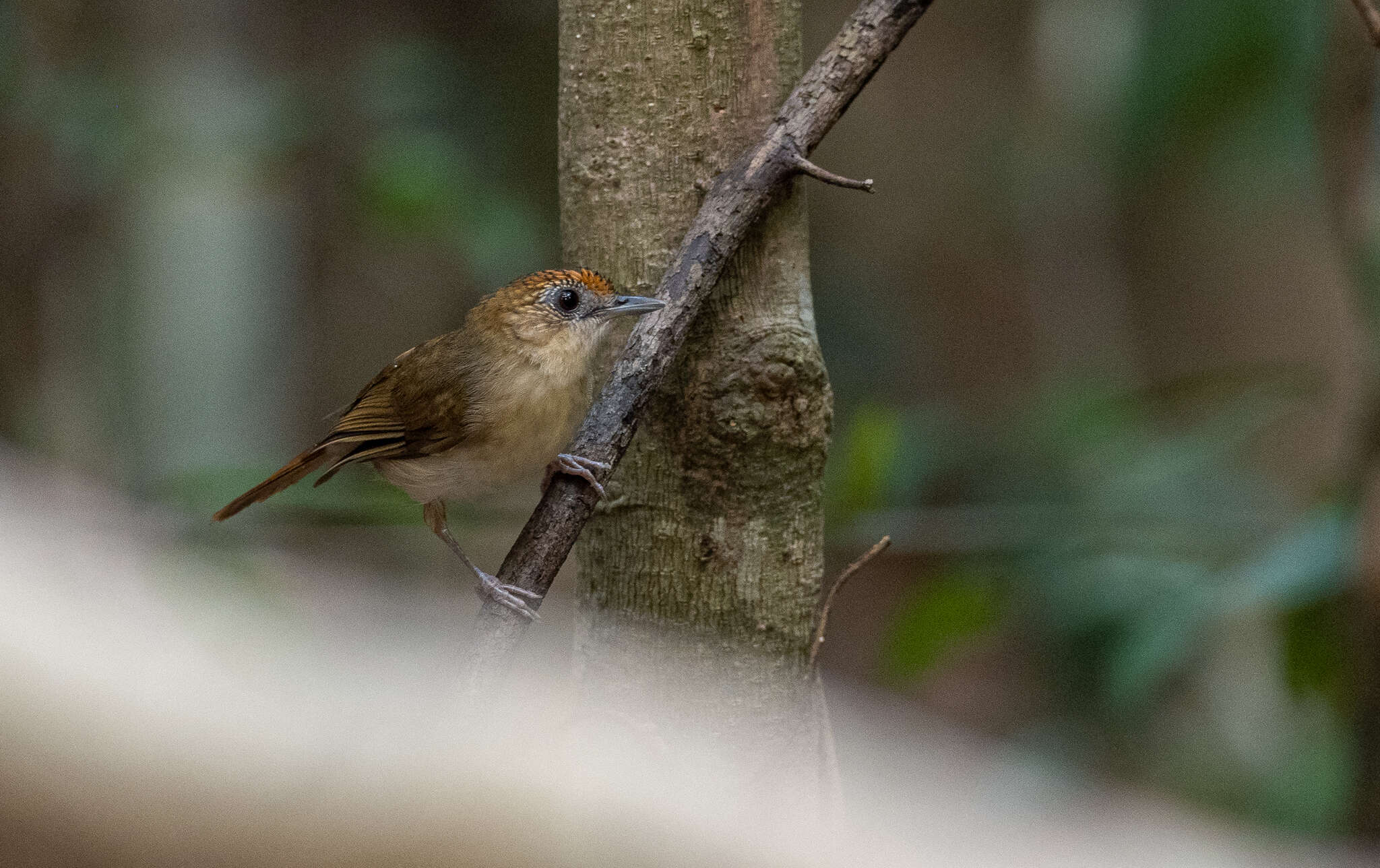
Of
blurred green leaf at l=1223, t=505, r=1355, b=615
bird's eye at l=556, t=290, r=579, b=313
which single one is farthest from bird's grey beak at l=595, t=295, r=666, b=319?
blurred green leaf at l=1223, t=505, r=1355, b=615

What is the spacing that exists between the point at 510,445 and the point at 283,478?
59 centimetres

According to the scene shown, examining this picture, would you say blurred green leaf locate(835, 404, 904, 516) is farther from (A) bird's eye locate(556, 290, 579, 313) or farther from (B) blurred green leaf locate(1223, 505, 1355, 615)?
(B) blurred green leaf locate(1223, 505, 1355, 615)

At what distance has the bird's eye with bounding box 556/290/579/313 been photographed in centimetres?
240

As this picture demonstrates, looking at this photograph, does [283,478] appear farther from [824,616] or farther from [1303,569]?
[1303,569]

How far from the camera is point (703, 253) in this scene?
198 cm

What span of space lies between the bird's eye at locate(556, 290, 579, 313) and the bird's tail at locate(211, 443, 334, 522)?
0.65 meters

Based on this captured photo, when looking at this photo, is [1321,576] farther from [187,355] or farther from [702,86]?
[187,355]

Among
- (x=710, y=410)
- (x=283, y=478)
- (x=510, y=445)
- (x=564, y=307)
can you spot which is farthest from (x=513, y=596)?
(x=283, y=478)

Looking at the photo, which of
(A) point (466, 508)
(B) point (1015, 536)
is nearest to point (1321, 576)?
(B) point (1015, 536)

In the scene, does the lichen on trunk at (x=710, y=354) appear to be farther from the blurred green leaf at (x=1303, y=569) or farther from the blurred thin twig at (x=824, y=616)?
the blurred green leaf at (x=1303, y=569)

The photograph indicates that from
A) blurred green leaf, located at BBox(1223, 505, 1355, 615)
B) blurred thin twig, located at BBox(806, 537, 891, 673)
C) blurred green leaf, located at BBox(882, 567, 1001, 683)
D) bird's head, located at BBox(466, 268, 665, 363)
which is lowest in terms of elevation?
A: blurred green leaf, located at BBox(882, 567, 1001, 683)

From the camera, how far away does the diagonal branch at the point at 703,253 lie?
1.92m

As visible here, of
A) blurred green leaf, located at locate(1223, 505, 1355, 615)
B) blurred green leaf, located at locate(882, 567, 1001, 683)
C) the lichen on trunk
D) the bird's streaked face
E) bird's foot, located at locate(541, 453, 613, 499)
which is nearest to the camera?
bird's foot, located at locate(541, 453, 613, 499)

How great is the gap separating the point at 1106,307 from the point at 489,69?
344 cm
